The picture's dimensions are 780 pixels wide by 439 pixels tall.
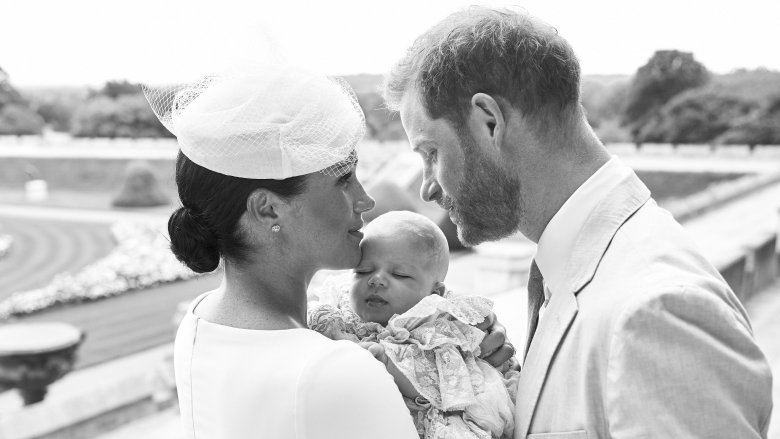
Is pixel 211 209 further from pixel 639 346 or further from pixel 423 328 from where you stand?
pixel 639 346

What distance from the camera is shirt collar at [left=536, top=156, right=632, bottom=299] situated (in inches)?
66.0

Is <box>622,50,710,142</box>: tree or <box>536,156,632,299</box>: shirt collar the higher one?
<box>536,156,632,299</box>: shirt collar

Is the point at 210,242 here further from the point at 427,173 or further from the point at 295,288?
the point at 427,173

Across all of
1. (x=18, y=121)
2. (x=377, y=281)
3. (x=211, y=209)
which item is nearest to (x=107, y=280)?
(x=377, y=281)

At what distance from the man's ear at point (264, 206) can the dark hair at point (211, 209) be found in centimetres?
1

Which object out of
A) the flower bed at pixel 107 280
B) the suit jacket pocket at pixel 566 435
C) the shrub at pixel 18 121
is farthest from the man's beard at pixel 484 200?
the shrub at pixel 18 121

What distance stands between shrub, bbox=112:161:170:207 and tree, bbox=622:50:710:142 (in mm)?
24207

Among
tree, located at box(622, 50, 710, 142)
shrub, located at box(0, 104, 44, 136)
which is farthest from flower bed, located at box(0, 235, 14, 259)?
tree, located at box(622, 50, 710, 142)

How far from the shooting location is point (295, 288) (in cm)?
168

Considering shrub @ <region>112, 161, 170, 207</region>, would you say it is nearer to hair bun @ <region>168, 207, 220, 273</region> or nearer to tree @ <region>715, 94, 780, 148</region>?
tree @ <region>715, 94, 780, 148</region>

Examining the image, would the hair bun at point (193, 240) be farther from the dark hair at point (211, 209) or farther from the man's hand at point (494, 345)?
the man's hand at point (494, 345)

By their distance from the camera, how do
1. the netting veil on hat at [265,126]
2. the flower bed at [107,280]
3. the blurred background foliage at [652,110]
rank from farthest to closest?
the blurred background foliage at [652,110] < the flower bed at [107,280] < the netting veil on hat at [265,126]

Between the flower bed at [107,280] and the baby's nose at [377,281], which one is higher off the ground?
the baby's nose at [377,281]

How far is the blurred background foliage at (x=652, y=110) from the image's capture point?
113ft
